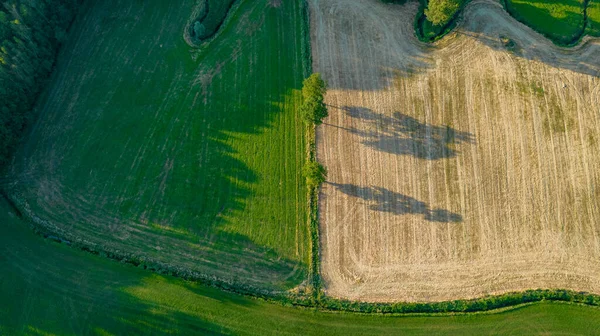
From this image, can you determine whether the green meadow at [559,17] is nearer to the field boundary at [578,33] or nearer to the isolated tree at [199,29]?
the field boundary at [578,33]

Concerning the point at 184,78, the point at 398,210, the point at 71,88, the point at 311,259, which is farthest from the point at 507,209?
the point at 71,88

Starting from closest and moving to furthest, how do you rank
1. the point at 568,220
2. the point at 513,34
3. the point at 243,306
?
the point at 243,306 < the point at 568,220 < the point at 513,34

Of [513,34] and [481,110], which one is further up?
[513,34]

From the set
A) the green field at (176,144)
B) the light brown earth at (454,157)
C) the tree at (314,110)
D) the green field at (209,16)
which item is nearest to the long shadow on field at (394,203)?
the light brown earth at (454,157)

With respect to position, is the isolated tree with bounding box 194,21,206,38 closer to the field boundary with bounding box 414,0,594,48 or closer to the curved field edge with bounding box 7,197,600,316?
the field boundary with bounding box 414,0,594,48

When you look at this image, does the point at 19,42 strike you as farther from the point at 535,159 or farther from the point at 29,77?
the point at 535,159

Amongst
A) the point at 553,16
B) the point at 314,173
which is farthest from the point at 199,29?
the point at 553,16
